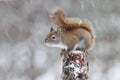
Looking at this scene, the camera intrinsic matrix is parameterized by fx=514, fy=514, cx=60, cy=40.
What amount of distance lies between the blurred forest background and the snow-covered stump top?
116 inches

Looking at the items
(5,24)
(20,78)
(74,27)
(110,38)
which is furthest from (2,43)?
(74,27)

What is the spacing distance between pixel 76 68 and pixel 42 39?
342cm

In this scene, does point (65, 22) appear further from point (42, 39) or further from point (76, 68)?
point (42, 39)

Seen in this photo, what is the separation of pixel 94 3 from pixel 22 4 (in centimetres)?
74

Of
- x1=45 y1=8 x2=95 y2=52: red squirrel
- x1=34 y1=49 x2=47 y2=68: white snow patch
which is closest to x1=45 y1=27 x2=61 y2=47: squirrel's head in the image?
x1=45 y1=8 x2=95 y2=52: red squirrel

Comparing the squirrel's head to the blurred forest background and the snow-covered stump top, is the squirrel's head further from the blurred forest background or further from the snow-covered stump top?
the blurred forest background

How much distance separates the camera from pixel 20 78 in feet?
14.5

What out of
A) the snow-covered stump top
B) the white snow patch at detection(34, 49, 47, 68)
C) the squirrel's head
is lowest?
the snow-covered stump top

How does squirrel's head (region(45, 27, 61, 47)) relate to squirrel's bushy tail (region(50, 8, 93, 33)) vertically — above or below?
below

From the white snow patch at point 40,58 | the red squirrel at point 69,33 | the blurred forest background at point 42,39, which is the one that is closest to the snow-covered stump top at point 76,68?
the red squirrel at point 69,33

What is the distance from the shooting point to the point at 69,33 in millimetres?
1489

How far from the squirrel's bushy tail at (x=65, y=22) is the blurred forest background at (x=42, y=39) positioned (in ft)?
9.37

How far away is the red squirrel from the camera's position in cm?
146

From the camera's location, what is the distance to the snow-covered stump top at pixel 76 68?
1.40 meters
